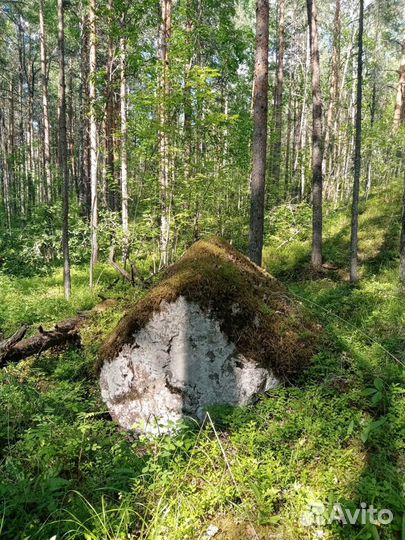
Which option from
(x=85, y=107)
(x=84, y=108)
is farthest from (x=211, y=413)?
(x=84, y=108)

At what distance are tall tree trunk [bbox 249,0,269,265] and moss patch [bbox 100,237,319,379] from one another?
265cm

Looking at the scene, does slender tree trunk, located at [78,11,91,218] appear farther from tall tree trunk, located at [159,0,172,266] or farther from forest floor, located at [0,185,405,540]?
forest floor, located at [0,185,405,540]

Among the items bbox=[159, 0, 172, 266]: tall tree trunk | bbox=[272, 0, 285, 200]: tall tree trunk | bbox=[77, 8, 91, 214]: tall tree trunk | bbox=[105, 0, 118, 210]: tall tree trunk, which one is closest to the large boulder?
bbox=[159, 0, 172, 266]: tall tree trunk

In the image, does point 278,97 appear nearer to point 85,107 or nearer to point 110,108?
point 110,108

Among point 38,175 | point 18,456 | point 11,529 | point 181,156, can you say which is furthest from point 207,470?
point 38,175

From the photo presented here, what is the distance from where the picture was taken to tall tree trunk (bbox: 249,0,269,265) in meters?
6.73

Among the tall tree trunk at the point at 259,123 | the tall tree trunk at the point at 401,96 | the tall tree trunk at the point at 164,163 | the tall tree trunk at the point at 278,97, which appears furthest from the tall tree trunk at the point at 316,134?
the tall tree trunk at the point at 401,96

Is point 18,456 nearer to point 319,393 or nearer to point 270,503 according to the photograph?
point 270,503

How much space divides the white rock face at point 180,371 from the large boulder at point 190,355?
10mm

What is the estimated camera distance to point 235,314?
4102 mm

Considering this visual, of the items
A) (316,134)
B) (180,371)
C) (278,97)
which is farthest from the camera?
(278,97)

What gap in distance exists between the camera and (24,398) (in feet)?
13.6

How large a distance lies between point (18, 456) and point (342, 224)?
1344cm

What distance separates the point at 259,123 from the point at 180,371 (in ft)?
16.6
